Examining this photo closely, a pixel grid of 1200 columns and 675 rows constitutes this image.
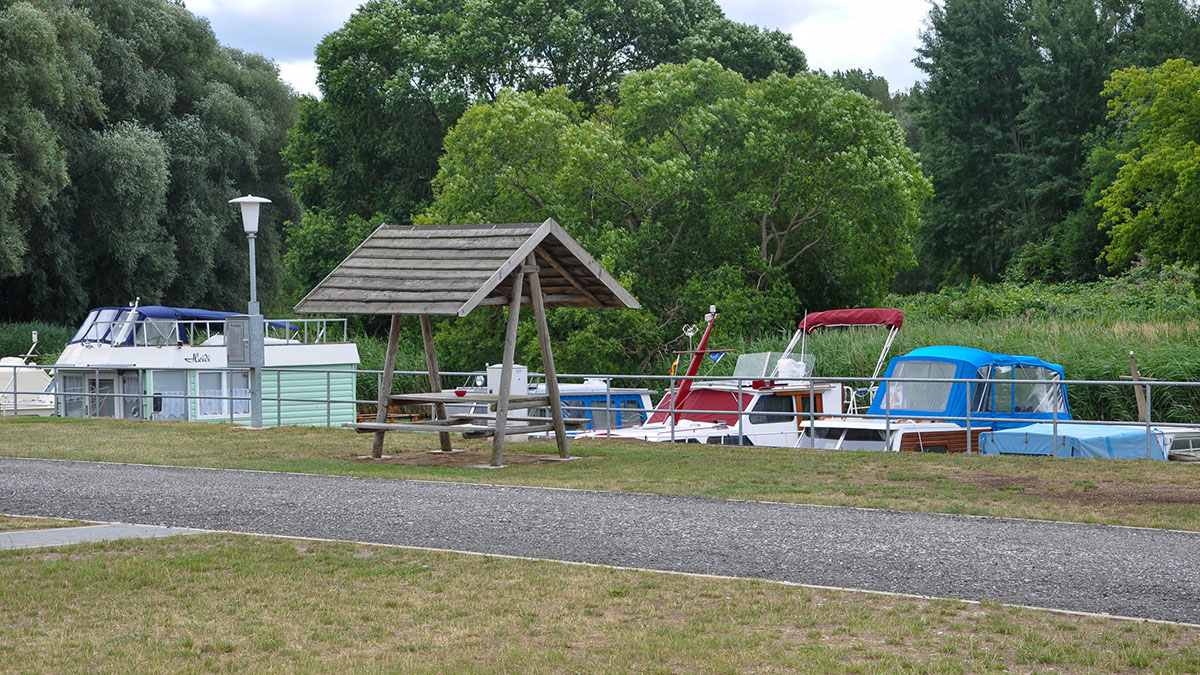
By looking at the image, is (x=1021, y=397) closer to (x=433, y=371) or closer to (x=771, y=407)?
(x=771, y=407)

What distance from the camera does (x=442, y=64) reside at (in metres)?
44.0

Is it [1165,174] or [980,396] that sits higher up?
[1165,174]

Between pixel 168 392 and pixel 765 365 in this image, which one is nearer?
pixel 765 365

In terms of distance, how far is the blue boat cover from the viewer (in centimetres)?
1770

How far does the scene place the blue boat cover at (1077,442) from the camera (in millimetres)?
17703

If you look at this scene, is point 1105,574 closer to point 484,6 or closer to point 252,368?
point 252,368

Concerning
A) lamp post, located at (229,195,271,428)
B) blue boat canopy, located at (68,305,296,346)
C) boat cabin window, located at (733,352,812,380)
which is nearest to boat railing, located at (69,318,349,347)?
blue boat canopy, located at (68,305,296,346)

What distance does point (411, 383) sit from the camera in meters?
34.8

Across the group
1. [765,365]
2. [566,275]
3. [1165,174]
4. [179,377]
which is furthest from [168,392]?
[1165,174]

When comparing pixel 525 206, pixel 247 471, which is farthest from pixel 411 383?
pixel 247 471

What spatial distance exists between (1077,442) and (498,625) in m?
13.0

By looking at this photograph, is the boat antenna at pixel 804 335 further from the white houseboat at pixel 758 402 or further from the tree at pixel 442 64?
the tree at pixel 442 64

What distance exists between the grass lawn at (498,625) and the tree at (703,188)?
2366 centimetres

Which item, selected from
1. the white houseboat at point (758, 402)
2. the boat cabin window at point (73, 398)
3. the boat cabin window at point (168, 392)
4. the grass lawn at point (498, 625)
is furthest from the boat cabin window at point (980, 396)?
the boat cabin window at point (73, 398)
